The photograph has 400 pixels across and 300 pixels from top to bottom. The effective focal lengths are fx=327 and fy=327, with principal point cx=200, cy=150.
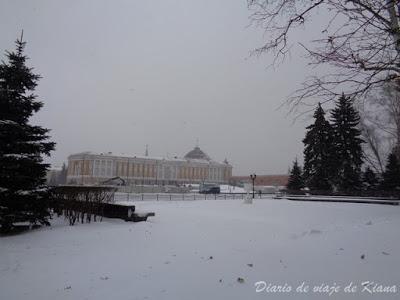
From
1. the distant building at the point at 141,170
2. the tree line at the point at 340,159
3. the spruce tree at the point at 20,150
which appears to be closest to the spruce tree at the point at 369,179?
the tree line at the point at 340,159

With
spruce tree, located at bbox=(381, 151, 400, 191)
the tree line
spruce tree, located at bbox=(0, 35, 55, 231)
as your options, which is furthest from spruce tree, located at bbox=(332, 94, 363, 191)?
spruce tree, located at bbox=(0, 35, 55, 231)

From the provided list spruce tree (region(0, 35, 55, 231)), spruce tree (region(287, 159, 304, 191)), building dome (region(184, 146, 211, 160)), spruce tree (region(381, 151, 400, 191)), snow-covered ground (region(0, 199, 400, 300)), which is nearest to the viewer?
snow-covered ground (region(0, 199, 400, 300))

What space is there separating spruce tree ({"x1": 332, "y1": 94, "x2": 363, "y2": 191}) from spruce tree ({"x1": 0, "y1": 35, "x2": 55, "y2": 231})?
1460 inches

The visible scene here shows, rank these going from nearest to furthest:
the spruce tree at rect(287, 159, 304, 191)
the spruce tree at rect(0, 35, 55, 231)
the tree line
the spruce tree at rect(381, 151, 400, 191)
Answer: the spruce tree at rect(0, 35, 55, 231), the spruce tree at rect(381, 151, 400, 191), the tree line, the spruce tree at rect(287, 159, 304, 191)

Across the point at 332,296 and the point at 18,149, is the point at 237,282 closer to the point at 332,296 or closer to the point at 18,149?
the point at 332,296

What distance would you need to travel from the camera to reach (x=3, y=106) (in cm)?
1286

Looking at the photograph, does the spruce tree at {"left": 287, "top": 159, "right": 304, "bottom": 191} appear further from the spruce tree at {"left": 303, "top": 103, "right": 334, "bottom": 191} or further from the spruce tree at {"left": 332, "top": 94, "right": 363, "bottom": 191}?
the spruce tree at {"left": 332, "top": 94, "right": 363, "bottom": 191}

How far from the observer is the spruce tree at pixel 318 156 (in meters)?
43.2

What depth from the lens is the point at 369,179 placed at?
43.7 metres

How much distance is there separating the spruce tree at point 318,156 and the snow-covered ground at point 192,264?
35.3m

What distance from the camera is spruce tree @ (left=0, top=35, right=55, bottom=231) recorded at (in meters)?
11.8

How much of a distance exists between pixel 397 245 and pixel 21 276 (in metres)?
7.86

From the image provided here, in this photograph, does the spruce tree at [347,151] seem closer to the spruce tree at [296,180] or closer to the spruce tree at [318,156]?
the spruce tree at [318,156]

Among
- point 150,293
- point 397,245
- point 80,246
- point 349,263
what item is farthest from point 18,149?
point 397,245
